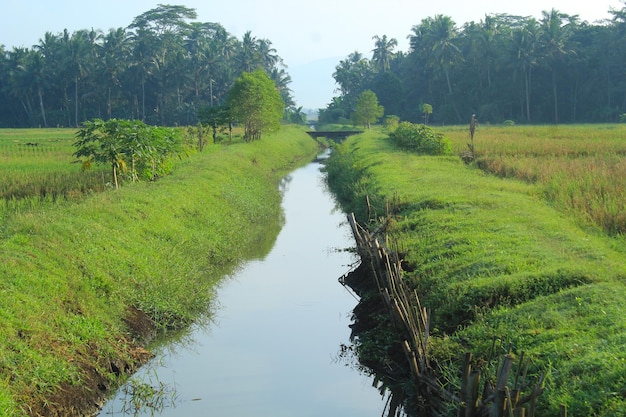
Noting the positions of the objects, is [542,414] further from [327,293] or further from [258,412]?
[327,293]

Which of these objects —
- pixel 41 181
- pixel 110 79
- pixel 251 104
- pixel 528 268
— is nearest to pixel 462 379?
pixel 528 268

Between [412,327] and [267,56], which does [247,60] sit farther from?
[412,327]

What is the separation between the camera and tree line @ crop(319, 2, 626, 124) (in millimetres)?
60688

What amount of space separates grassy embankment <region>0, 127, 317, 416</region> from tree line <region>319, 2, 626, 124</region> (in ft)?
161

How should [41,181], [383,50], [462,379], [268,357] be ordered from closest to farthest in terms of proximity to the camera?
[462,379], [268,357], [41,181], [383,50]

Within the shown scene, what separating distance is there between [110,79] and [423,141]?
4532 cm

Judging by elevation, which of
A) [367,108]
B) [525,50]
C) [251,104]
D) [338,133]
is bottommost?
[338,133]

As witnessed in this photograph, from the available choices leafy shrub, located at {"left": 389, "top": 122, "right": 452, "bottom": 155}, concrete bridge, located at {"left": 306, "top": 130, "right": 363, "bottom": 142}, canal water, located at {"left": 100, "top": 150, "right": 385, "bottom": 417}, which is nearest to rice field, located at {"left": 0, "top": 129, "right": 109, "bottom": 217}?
canal water, located at {"left": 100, "top": 150, "right": 385, "bottom": 417}

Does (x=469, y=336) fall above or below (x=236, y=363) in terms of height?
above

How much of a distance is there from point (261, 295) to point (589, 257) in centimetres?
598

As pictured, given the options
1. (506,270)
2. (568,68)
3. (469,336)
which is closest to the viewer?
(469,336)

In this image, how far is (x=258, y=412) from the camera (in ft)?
26.9

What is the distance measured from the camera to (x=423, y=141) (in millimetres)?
30281

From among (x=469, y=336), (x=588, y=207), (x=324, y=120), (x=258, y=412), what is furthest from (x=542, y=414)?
(x=324, y=120)
